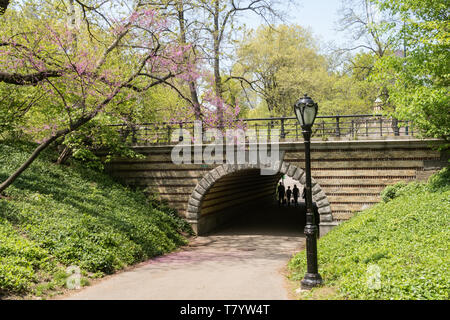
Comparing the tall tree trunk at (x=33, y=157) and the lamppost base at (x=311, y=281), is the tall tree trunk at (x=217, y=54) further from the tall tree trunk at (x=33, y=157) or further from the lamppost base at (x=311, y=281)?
the lamppost base at (x=311, y=281)

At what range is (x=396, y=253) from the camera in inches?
310

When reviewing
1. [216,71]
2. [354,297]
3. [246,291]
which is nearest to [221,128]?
[216,71]

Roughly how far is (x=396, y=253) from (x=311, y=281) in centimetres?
177

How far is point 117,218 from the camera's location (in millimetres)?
13492

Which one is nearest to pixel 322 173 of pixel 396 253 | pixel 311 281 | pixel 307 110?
pixel 396 253

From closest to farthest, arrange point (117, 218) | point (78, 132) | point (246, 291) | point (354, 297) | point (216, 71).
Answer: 1. point (354, 297)
2. point (246, 291)
3. point (117, 218)
4. point (78, 132)
5. point (216, 71)

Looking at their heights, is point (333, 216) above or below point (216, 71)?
below

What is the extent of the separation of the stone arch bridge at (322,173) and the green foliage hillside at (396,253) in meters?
1.48

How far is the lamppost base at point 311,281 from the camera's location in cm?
795

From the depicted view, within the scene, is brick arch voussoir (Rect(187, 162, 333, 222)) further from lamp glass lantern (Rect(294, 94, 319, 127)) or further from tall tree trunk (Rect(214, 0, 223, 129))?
lamp glass lantern (Rect(294, 94, 319, 127))

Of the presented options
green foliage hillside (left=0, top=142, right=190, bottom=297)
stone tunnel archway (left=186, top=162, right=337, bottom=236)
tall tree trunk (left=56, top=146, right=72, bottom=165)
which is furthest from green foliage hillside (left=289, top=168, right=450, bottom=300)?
tall tree trunk (left=56, top=146, right=72, bottom=165)

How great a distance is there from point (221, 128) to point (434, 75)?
7.90m

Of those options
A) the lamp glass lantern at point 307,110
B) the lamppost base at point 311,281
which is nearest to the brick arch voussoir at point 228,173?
the lamppost base at point 311,281

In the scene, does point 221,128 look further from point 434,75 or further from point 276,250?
point 434,75
